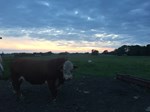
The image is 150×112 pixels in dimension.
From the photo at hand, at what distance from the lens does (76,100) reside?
1230cm

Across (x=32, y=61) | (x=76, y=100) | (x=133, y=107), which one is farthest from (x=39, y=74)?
(x=133, y=107)

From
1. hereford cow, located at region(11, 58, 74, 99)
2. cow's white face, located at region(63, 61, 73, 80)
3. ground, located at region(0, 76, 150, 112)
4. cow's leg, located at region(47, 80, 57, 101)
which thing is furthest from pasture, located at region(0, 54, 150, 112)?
cow's white face, located at region(63, 61, 73, 80)

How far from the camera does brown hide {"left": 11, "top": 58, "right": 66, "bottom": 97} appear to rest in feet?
40.8

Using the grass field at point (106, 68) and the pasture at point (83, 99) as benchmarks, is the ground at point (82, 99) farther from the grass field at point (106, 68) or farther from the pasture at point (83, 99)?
the grass field at point (106, 68)

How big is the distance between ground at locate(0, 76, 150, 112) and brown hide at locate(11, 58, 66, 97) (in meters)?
0.62

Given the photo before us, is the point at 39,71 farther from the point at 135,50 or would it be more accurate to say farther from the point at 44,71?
the point at 135,50

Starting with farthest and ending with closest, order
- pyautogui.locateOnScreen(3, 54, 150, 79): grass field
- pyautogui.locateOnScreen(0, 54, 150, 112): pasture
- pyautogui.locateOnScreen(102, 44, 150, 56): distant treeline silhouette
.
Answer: pyautogui.locateOnScreen(102, 44, 150, 56): distant treeline silhouette, pyautogui.locateOnScreen(3, 54, 150, 79): grass field, pyautogui.locateOnScreen(0, 54, 150, 112): pasture

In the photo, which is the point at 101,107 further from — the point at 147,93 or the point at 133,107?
the point at 147,93

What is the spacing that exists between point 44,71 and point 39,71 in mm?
230

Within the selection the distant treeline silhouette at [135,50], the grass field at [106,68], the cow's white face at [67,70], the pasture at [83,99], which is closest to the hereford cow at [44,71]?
the cow's white face at [67,70]

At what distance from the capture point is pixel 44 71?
12.6m

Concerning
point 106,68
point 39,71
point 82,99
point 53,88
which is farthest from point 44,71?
point 106,68

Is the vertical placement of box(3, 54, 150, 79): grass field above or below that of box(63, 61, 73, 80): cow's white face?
below

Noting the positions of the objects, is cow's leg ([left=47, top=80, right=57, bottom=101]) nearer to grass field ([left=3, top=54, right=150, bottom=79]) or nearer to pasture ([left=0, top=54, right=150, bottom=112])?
pasture ([left=0, top=54, right=150, bottom=112])
